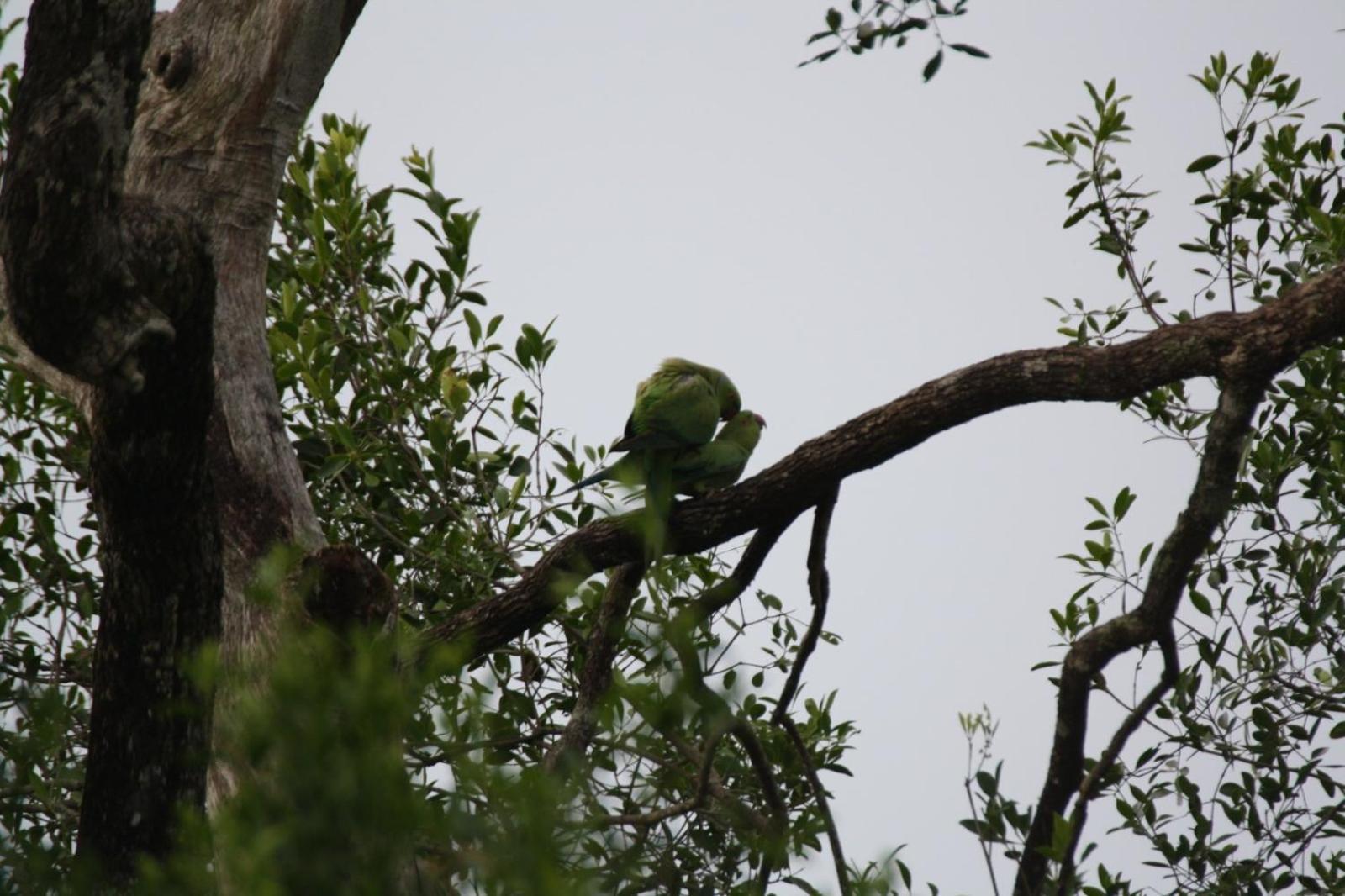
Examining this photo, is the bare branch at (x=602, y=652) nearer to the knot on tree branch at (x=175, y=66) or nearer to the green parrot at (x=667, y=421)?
the green parrot at (x=667, y=421)

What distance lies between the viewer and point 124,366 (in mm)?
2352

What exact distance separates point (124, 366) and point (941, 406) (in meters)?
2.20

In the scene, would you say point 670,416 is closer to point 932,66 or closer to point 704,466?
point 704,466

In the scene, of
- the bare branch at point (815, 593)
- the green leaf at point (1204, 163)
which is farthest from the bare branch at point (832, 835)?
the green leaf at point (1204, 163)

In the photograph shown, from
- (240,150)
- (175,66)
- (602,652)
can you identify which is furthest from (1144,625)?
(175,66)

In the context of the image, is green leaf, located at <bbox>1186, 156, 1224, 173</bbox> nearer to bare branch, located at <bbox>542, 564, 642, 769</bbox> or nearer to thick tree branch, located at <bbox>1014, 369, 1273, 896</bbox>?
thick tree branch, located at <bbox>1014, 369, 1273, 896</bbox>

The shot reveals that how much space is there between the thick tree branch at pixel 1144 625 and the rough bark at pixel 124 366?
209cm

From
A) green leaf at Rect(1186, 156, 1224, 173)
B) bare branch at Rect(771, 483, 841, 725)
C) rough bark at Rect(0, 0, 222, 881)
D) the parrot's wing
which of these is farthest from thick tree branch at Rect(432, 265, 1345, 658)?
green leaf at Rect(1186, 156, 1224, 173)

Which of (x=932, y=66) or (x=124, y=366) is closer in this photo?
(x=124, y=366)

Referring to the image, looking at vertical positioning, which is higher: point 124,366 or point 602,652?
point 602,652

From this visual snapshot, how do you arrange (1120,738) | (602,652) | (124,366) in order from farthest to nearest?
(602,652), (1120,738), (124,366)

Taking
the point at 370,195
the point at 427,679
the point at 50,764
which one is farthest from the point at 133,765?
the point at 370,195

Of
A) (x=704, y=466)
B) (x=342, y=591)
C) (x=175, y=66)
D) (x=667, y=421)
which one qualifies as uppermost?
(x=175, y=66)

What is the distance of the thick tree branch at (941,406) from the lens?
3.18 m
